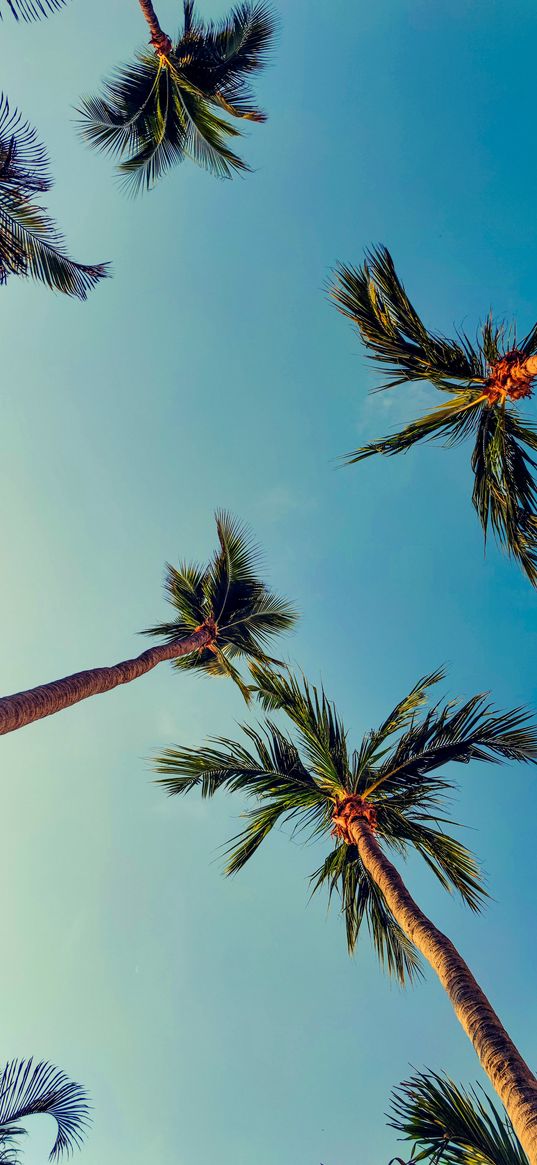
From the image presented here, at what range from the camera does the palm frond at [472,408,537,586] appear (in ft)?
22.7

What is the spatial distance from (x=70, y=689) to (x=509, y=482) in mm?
5698

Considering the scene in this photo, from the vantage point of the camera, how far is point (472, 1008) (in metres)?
4.47

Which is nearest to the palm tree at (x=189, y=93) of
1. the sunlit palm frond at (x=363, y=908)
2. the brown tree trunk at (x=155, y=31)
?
the brown tree trunk at (x=155, y=31)

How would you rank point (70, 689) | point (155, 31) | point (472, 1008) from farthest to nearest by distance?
point (155, 31)
point (70, 689)
point (472, 1008)

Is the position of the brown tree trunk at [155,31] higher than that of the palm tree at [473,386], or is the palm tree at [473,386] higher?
the brown tree trunk at [155,31]

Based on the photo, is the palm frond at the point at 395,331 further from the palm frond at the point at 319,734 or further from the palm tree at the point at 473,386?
the palm frond at the point at 319,734

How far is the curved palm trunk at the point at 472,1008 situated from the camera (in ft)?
12.0

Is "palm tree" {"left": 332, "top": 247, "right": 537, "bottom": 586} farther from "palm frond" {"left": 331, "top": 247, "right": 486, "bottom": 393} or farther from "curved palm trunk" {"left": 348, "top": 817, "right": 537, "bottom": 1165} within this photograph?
"curved palm trunk" {"left": 348, "top": 817, "right": 537, "bottom": 1165}

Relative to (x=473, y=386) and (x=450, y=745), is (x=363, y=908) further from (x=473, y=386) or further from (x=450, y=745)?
(x=473, y=386)

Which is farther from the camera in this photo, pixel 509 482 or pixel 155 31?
pixel 155 31

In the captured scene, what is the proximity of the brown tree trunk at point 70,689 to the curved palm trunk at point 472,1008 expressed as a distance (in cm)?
365

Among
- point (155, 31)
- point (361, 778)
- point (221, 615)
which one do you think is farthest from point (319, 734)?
point (155, 31)

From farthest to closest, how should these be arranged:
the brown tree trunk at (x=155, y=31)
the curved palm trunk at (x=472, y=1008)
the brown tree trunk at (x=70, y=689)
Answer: the brown tree trunk at (x=155, y=31) → the brown tree trunk at (x=70, y=689) → the curved palm trunk at (x=472, y=1008)

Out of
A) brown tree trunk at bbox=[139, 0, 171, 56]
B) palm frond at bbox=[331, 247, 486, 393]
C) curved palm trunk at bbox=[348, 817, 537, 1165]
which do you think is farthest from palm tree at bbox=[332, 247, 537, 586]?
brown tree trunk at bbox=[139, 0, 171, 56]
